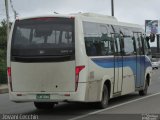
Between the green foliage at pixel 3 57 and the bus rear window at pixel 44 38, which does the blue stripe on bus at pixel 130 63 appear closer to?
the bus rear window at pixel 44 38

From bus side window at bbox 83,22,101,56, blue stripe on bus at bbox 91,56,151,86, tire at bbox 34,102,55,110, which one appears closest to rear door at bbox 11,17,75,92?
bus side window at bbox 83,22,101,56

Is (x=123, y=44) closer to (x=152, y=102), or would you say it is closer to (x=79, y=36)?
(x=152, y=102)

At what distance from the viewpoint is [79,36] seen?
15.9 m

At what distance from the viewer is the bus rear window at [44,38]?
1584 centimetres

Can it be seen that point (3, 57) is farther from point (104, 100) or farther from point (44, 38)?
point (44, 38)

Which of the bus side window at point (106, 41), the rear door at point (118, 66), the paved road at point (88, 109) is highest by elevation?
the bus side window at point (106, 41)

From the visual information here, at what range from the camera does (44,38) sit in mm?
16031

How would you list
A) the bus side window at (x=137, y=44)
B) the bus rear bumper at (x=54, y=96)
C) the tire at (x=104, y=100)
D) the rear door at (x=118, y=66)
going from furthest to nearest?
1. the bus side window at (x=137, y=44)
2. the rear door at (x=118, y=66)
3. the tire at (x=104, y=100)
4. the bus rear bumper at (x=54, y=96)

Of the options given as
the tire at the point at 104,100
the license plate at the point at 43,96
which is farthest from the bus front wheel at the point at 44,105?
the license plate at the point at 43,96

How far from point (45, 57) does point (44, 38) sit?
1.93ft

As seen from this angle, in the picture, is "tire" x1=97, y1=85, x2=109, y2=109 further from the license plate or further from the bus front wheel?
the license plate

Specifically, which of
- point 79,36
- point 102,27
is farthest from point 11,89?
point 102,27

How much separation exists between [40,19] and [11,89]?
221 cm

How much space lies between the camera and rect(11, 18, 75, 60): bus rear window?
15.8 m
